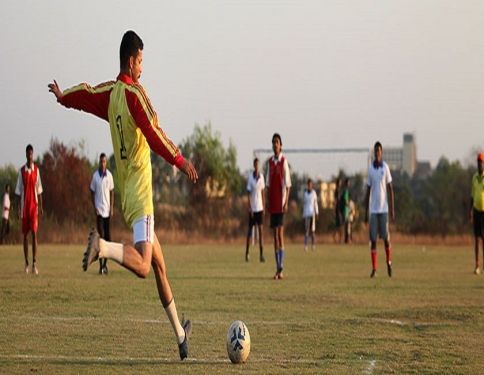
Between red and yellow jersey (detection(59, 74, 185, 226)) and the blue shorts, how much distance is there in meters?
12.9

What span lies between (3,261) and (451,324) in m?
16.7

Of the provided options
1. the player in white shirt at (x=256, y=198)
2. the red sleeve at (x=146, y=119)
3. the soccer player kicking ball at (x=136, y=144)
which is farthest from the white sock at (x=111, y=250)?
the player in white shirt at (x=256, y=198)

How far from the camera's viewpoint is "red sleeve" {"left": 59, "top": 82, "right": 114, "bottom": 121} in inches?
411

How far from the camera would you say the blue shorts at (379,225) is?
74.6ft

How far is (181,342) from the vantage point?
1053cm

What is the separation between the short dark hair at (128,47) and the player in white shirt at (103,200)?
46.4 ft

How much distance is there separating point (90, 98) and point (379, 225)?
13171 millimetres

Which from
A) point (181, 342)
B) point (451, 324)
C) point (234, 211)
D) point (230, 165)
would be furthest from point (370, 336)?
point (230, 165)

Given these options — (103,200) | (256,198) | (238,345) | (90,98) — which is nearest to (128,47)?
(90,98)

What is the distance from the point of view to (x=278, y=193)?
22.8m

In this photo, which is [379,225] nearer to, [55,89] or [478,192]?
[478,192]

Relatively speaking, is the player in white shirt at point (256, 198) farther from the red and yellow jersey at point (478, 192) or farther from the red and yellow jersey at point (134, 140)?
the red and yellow jersey at point (134, 140)

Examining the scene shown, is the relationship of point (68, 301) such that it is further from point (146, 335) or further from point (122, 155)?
point (122, 155)

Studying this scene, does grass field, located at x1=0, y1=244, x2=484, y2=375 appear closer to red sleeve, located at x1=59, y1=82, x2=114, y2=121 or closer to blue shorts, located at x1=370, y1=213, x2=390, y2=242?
blue shorts, located at x1=370, y1=213, x2=390, y2=242
